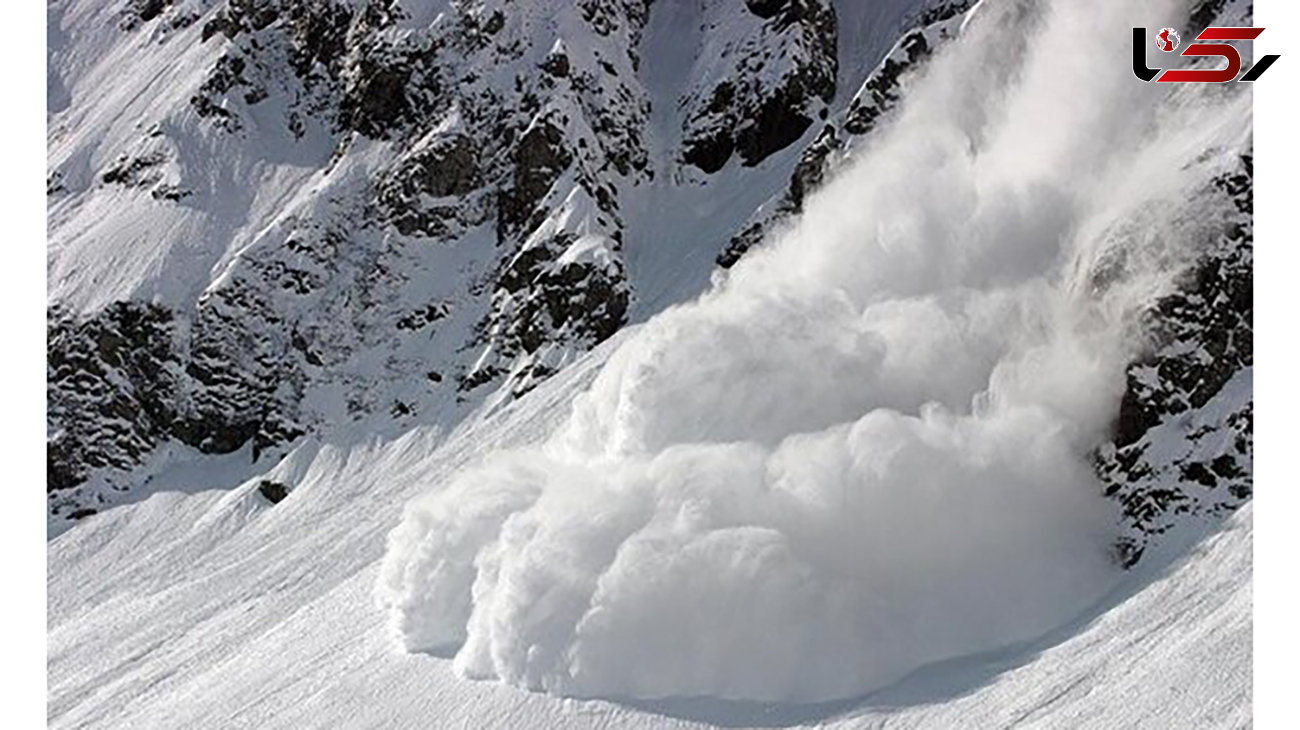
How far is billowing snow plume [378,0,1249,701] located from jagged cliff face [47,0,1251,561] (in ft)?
37.1

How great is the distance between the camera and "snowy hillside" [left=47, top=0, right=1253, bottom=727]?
67688 mm

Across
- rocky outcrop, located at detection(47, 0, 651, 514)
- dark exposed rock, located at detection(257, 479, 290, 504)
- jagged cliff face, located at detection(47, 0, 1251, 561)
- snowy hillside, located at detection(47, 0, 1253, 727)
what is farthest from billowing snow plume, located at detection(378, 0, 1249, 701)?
dark exposed rock, located at detection(257, 479, 290, 504)

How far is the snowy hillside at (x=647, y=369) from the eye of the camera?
6769cm

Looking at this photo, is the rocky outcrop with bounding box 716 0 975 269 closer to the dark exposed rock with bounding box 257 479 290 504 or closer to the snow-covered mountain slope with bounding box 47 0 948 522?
the snow-covered mountain slope with bounding box 47 0 948 522

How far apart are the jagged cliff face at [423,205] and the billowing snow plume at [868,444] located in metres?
11.3

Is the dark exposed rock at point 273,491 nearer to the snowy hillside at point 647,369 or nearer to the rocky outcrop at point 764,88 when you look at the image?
the snowy hillside at point 647,369

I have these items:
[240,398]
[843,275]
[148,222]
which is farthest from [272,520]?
[843,275]

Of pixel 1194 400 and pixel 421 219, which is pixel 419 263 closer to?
pixel 421 219

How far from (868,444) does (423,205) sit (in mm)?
46505

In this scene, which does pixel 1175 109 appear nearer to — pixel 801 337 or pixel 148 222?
pixel 801 337

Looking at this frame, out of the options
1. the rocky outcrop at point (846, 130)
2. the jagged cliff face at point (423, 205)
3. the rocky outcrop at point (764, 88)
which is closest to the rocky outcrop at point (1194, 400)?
the rocky outcrop at point (846, 130)

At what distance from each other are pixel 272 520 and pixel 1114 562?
53.1 meters

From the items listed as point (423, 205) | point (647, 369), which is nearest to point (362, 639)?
point (647, 369)

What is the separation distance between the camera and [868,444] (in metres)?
74.6
